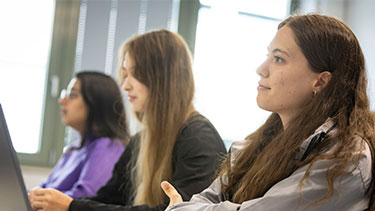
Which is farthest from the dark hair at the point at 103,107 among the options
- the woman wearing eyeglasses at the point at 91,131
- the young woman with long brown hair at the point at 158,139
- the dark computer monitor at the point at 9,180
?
the dark computer monitor at the point at 9,180

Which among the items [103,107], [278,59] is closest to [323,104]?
[278,59]

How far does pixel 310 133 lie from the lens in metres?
1.25

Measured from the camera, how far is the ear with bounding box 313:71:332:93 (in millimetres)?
1296

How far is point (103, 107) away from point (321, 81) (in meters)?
1.68

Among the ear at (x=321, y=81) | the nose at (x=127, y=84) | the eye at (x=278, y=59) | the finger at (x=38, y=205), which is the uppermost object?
the eye at (x=278, y=59)

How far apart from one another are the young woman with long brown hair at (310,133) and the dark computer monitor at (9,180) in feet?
1.46

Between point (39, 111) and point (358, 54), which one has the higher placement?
point (358, 54)

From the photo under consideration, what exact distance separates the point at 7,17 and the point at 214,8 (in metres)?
1.52

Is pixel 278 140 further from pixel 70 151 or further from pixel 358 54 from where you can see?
pixel 70 151

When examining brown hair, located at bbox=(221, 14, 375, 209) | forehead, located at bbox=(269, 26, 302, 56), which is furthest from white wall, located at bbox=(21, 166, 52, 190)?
forehead, located at bbox=(269, 26, 302, 56)

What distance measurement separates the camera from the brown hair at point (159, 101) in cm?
183

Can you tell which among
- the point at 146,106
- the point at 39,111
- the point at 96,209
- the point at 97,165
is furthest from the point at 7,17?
the point at 96,209

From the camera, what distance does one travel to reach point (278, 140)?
1.31 metres

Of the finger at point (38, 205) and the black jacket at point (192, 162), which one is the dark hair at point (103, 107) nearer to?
the black jacket at point (192, 162)
